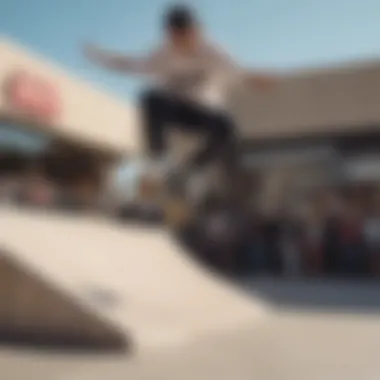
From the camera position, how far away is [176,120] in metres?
5.40

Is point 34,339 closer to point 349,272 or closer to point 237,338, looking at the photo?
point 237,338

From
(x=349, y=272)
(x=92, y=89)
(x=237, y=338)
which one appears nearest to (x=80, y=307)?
(x=237, y=338)

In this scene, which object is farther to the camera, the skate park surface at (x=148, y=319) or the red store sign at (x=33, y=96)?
the red store sign at (x=33, y=96)

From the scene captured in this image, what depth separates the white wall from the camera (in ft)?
49.4

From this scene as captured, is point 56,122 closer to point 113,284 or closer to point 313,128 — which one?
point 313,128

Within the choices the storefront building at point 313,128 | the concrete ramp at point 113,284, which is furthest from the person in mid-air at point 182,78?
the storefront building at point 313,128

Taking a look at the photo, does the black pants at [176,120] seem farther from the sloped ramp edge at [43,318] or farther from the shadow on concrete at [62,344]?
the shadow on concrete at [62,344]

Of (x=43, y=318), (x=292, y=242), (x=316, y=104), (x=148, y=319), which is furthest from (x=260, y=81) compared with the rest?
(x=316, y=104)

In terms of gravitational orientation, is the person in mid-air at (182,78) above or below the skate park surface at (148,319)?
above

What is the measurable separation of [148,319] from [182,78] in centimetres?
186

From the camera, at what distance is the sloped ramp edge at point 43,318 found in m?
4.97

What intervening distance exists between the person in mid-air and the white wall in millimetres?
9587

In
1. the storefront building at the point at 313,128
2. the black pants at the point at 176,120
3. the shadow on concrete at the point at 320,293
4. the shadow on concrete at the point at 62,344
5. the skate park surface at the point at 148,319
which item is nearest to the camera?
the skate park surface at the point at 148,319

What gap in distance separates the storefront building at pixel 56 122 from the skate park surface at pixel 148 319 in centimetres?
642
